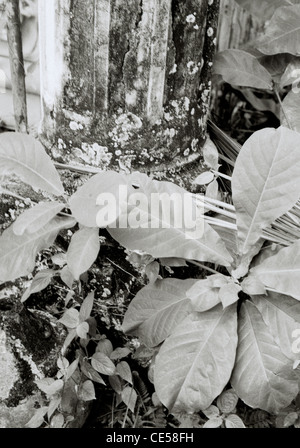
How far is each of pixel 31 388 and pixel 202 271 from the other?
1.69ft

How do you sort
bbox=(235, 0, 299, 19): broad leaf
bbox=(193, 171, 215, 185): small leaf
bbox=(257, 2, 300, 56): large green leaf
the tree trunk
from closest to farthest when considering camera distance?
the tree trunk → bbox=(193, 171, 215, 185): small leaf → bbox=(257, 2, 300, 56): large green leaf → bbox=(235, 0, 299, 19): broad leaf

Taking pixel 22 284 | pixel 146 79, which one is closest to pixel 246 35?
pixel 146 79

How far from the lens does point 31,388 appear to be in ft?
4.11

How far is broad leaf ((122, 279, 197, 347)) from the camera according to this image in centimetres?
113

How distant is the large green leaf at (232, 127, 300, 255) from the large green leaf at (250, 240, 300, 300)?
0.06m

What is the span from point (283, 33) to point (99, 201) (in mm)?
795

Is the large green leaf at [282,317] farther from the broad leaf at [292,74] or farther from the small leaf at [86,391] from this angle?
the broad leaf at [292,74]

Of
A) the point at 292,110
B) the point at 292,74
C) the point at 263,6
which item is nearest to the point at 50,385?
the point at 292,110

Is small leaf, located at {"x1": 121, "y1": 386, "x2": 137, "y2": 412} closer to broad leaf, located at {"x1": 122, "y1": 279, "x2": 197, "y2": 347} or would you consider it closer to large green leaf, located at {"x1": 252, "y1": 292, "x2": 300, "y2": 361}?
broad leaf, located at {"x1": 122, "y1": 279, "x2": 197, "y2": 347}

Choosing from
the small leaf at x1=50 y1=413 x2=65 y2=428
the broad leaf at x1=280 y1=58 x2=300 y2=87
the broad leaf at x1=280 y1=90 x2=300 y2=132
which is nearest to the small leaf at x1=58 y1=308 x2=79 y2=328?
the small leaf at x1=50 y1=413 x2=65 y2=428

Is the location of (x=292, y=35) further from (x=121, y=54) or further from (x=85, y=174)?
(x=85, y=174)

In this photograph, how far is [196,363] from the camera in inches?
41.1

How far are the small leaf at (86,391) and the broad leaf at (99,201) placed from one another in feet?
1.36

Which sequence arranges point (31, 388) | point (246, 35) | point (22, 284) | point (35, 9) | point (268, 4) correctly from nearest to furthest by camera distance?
point (31, 388)
point (22, 284)
point (268, 4)
point (35, 9)
point (246, 35)
